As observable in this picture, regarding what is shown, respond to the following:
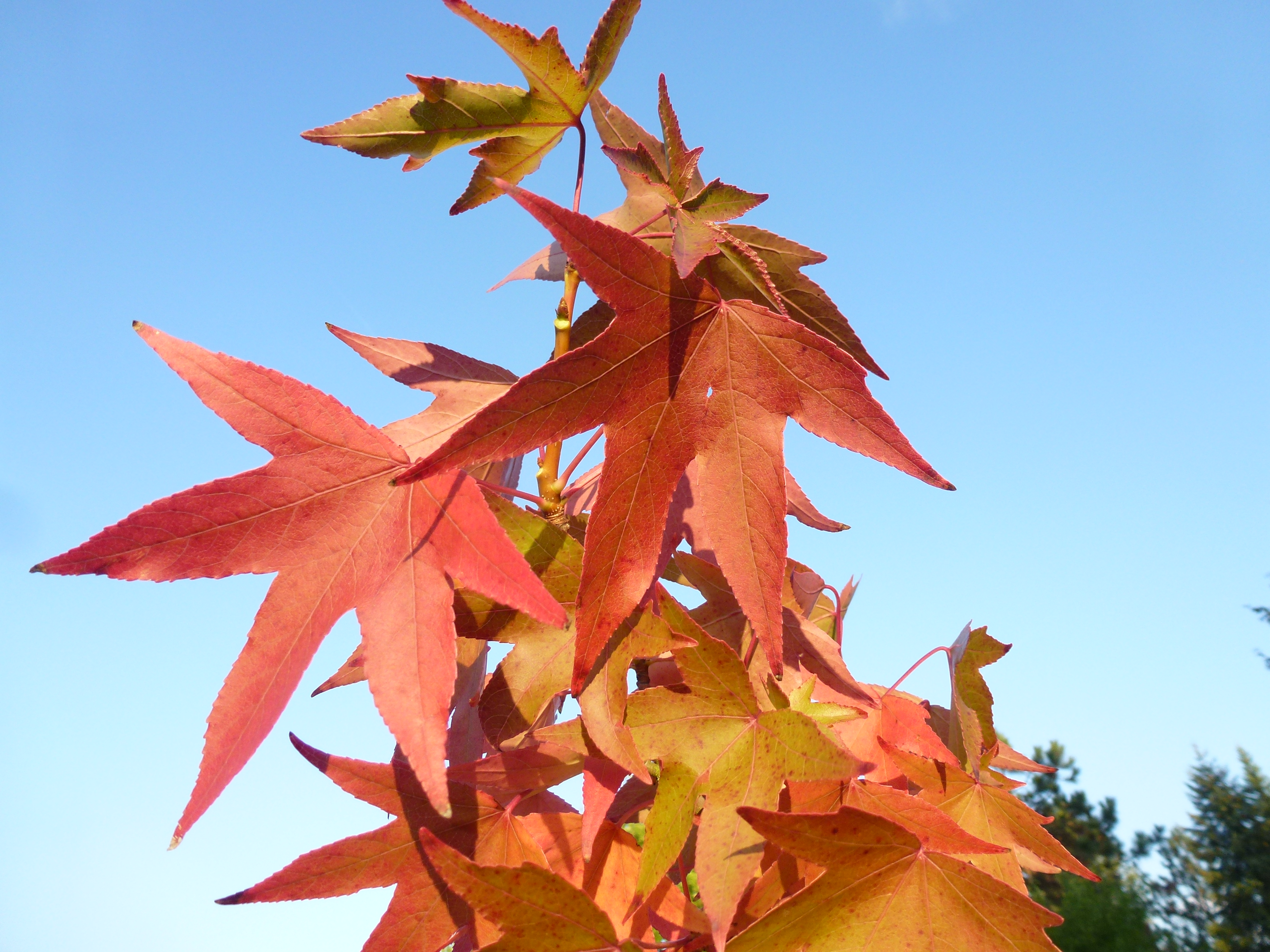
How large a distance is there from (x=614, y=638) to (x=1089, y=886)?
12.3m

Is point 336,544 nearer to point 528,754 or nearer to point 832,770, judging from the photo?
point 528,754

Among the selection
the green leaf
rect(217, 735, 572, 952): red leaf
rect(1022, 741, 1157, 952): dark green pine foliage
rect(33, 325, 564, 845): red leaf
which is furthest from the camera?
rect(1022, 741, 1157, 952): dark green pine foliage

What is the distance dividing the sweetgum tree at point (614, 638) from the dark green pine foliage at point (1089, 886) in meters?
6.95

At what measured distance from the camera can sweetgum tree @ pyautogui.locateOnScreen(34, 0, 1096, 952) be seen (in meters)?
0.74

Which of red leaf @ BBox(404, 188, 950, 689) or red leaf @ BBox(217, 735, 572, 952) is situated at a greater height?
red leaf @ BBox(404, 188, 950, 689)

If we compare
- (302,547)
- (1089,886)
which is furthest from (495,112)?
(1089,886)

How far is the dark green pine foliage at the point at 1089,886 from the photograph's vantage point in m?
9.62

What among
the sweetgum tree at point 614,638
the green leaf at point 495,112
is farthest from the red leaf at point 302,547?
the green leaf at point 495,112

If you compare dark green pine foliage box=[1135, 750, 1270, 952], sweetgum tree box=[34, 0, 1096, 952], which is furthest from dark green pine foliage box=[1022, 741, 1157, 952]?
sweetgum tree box=[34, 0, 1096, 952]

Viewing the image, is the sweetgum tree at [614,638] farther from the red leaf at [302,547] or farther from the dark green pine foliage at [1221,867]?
the dark green pine foliage at [1221,867]

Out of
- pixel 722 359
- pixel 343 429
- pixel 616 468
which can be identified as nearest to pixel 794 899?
pixel 616 468

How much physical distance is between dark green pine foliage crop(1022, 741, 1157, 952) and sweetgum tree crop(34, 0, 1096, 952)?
274 inches

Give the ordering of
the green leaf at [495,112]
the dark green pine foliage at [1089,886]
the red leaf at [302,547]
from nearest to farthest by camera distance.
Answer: the red leaf at [302,547]
the green leaf at [495,112]
the dark green pine foliage at [1089,886]

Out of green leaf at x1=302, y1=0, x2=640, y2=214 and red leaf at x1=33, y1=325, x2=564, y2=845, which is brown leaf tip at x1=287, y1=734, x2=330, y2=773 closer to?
red leaf at x1=33, y1=325, x2=564, y2=845
